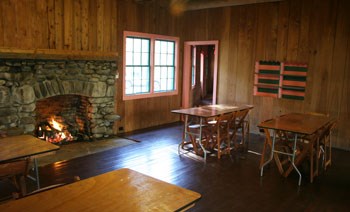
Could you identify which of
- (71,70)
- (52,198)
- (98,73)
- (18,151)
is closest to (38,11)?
(71,70)

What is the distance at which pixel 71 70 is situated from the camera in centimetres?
596

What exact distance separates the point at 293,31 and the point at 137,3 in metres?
3.40

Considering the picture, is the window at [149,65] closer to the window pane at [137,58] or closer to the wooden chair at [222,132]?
the window pane at [137,58]

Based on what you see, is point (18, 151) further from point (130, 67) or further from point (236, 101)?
point (236, 101)

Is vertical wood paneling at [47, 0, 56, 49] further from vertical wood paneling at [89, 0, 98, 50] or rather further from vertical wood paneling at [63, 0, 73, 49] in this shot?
vertical wood paneling at [89, 0, 98, 50]

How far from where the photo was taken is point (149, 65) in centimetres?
752

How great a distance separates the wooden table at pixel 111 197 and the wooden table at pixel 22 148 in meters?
0.93

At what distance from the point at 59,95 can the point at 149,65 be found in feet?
7.27

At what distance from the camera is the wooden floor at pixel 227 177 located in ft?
12.5

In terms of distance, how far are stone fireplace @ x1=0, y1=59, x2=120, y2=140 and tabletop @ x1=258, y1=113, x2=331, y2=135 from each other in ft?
10.9

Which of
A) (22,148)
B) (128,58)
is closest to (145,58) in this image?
(128,58)

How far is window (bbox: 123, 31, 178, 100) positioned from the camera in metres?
7.06

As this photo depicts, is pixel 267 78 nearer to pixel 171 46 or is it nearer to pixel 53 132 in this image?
pixel 171 46

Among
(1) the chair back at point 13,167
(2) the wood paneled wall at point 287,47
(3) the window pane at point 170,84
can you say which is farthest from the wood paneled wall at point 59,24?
(1) the chair back at point 13,167
